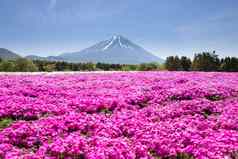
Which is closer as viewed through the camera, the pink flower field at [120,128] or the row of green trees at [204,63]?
the pink flower field at [120,128]

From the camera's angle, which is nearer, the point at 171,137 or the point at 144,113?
the point at 171,137

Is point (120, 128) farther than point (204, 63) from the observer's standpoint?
No

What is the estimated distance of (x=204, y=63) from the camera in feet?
321

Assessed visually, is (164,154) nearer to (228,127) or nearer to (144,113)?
(228,127)

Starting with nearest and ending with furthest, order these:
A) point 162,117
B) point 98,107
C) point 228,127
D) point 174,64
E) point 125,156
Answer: point 125,156 < point 228,127 < point 162,117 < point 98,107 < point 174,64

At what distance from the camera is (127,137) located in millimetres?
12570

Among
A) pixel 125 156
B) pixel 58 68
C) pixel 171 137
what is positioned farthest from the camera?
pixel 58 68

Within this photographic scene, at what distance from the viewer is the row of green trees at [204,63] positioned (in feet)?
317

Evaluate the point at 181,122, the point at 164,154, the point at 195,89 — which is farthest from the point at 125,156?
the point at 195,89

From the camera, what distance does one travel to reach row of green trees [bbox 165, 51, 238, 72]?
96.8 m

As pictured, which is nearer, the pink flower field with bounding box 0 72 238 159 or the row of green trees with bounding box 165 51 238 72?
the pink flower field with bounding box 0 72 238 159

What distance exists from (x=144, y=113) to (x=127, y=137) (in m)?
3.74

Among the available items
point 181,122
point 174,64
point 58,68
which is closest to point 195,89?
point 181,122

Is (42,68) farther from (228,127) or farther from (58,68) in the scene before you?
(228,127)
